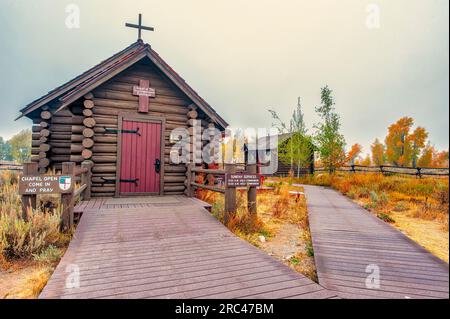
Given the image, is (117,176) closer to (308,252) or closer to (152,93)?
(152,93)

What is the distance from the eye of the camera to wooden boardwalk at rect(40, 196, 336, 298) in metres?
2.74

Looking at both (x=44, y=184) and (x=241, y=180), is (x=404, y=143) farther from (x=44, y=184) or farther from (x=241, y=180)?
(x=44, y=184)

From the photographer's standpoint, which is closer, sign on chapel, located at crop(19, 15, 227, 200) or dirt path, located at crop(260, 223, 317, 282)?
dirt path, located at crop(260, 223, 317, 282)

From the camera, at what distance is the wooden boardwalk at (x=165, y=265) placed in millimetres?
2742

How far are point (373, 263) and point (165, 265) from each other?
3.31 m

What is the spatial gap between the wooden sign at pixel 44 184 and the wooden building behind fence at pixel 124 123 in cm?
304

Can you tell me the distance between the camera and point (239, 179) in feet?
19.2

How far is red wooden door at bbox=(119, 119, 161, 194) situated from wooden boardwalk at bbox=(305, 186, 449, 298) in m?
5.47

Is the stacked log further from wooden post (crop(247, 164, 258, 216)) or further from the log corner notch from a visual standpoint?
the log corner notch

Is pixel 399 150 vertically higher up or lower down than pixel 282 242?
higher up

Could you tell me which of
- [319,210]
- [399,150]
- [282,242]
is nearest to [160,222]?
[282,242]

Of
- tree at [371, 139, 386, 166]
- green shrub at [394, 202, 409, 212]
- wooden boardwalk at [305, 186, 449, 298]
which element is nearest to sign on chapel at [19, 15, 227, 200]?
wooden boardwalk at [305, 186, 449, 298]

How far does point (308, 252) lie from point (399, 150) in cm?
4720
